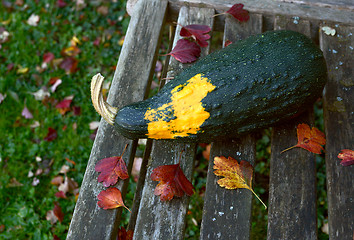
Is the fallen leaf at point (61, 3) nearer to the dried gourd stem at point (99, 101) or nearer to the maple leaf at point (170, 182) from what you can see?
the dried gourd stem at point (99, 101)

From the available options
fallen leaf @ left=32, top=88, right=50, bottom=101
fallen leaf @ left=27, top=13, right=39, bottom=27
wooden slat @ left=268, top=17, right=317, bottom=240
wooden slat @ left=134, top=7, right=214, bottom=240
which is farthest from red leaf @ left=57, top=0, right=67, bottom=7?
wooden slat @ left=268, top=17, right=317, bottom=240

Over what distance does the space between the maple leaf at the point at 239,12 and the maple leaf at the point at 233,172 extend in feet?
3.17

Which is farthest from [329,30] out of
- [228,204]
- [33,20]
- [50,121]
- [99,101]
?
[33,20]

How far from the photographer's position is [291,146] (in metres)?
1.70

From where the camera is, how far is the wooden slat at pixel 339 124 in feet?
4.98

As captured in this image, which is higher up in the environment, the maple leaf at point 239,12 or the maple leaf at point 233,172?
the maple leaf at point 239,12

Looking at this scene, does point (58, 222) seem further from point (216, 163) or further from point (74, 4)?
point (74, 4)

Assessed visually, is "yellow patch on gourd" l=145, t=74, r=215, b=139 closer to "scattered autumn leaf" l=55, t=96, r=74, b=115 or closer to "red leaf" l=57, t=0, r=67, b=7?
"scattered autumn leaf" l=55, t=96, r=74, b=115

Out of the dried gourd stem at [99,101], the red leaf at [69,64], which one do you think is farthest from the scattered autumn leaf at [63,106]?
the dried gourd stem at [99,101]

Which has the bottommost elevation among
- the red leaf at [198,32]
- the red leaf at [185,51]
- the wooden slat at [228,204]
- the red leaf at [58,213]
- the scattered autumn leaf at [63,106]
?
the red leaf at [58,213]

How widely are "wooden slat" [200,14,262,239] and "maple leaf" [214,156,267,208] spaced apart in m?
0.03

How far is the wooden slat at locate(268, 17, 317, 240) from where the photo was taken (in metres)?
1.50

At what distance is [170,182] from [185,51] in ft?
2.67

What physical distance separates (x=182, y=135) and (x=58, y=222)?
1.37 meters
